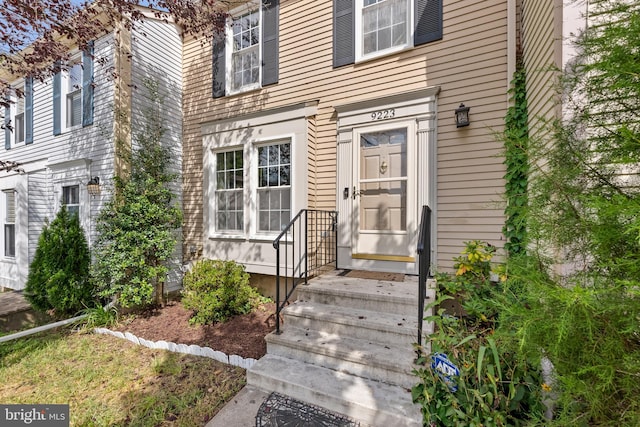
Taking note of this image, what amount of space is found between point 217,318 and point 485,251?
3841 millimetres

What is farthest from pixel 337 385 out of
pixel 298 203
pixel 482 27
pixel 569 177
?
pixel 482 27

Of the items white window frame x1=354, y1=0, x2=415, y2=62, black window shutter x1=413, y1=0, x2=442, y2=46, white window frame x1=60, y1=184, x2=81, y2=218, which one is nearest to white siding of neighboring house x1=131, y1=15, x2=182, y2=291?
white window frame x1=60, y1=184, x2=81, y2=218

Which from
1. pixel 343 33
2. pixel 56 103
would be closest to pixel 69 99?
pixel 56 103

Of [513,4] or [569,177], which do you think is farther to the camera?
[513,4]

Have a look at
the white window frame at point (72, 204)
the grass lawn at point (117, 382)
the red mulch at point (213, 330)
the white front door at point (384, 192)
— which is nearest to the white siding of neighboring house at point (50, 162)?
the white window frame at point (72, 204)

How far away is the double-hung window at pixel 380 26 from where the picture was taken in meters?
3.95

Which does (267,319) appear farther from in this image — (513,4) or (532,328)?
(513,4)

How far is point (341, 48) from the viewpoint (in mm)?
4492

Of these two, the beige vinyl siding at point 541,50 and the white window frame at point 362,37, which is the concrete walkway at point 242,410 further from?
the white window frame at point 362,37

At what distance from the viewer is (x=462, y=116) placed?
3.67 m

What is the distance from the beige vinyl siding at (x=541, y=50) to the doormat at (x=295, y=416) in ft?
8.77

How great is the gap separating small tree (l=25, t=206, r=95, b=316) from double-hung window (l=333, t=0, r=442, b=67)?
585 cm

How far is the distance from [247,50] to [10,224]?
26.3 ft

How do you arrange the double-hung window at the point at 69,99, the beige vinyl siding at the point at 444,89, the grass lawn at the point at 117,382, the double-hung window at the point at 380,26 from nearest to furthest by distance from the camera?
the grass lawn at the point at 117,382, the beige vinyl siding at the point at 444,89, the double-hung window at the point at 380,26, the double-hung window at the point at 69,99
